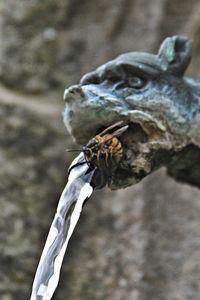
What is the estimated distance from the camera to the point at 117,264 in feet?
4.23

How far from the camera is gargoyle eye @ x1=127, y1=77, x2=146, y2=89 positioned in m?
0.88

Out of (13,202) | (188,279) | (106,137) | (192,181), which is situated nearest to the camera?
(106,137)

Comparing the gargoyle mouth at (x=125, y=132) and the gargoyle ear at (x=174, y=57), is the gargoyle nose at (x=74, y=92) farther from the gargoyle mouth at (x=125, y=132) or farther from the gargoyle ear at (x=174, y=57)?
the gargoyle ear at (x=174, y=57)

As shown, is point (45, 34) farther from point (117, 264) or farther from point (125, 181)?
point (125, 181)

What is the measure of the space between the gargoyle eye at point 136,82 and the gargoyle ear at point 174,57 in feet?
0.12

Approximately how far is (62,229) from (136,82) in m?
0.20

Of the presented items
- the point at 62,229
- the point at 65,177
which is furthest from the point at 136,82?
the point at 65,177

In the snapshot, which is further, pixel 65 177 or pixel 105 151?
pixel 65 177

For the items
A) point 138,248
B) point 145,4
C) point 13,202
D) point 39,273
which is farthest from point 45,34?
point 39,273

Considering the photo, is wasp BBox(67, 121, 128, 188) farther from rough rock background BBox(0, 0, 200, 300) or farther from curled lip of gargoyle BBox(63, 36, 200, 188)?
rough rock background BBox(0, 0, 200, 300)

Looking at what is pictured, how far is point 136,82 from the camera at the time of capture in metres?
0.88

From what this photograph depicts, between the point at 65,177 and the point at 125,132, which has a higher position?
the point at 65,177

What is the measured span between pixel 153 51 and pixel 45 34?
0.22 m

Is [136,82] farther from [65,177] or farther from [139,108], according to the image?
[65,177]
